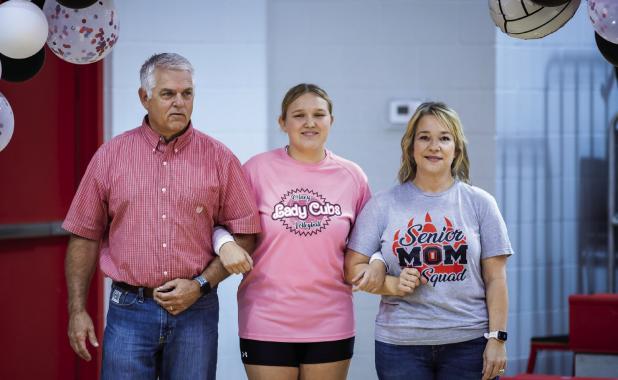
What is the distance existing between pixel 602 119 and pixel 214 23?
2058 mm

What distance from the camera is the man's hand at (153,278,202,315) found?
9.09ft

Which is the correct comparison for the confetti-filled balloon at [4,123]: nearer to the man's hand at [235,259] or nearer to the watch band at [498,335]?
the man's hand at [235,259]

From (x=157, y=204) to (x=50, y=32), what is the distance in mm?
599

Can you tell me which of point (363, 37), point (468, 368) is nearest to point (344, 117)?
point (363, 37)

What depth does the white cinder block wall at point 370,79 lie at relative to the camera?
13.3ft

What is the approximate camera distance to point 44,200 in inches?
153

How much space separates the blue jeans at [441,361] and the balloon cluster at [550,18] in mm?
960

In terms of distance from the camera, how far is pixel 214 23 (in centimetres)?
407

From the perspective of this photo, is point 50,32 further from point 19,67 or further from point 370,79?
point 370,79

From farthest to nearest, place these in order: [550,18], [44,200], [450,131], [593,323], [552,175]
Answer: [552,175] < [44,200] < [593,323] < [450,131] < [550,18]

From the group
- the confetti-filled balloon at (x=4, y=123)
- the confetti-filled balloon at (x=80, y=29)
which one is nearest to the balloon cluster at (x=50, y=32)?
the confetti-filled balloon at (x=80, y=29)

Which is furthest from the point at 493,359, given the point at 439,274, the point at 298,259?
the point at 298,259

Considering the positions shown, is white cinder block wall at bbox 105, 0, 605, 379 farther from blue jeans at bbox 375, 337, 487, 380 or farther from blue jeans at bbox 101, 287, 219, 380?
blue jeans at bbox 375, 337, 487, 380

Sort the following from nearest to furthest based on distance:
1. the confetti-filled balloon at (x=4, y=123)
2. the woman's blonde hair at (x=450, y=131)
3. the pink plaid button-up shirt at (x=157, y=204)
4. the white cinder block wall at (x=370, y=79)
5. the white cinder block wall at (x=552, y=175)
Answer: the confetti-filled balloon at (x=4, y=123) → the pink plaid button-up shirt at (x=157, y=204) → the woman's blonde hair at (x=450, y=131) → the white cinder block wall at (x=370, y=79) → the white cinder block wall at (x=552, y=175)
